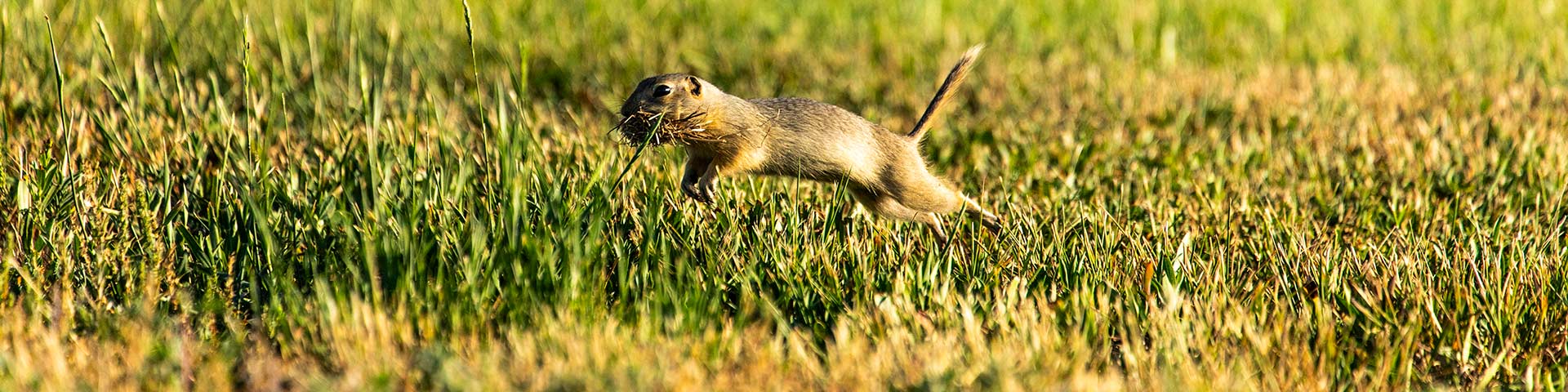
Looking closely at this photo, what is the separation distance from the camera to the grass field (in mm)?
2463

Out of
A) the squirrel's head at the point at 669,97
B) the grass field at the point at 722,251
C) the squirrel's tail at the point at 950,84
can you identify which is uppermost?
the squirrel's head at the point at 669,97

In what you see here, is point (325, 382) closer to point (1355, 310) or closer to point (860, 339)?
point (860, 339)

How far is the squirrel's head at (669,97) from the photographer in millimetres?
3268

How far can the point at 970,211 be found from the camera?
3.71 meters

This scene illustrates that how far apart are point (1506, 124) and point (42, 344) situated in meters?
Result: 4.62

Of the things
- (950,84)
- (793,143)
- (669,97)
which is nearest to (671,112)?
(669,97)

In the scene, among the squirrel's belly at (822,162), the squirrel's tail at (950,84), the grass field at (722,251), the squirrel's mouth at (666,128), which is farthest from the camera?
the squirrel's tail at (950,84)

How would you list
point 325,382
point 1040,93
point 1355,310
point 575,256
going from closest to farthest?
point 325,382, point 575,256, point 1355,310, point 1040,93

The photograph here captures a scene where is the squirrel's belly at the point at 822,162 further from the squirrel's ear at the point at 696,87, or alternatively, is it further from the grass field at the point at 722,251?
the squirrel's ear at the point at 696,87

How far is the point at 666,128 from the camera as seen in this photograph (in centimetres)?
324

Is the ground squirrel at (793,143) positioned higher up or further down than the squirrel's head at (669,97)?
Result: further down

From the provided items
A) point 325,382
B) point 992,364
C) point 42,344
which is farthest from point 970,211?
point 42,344

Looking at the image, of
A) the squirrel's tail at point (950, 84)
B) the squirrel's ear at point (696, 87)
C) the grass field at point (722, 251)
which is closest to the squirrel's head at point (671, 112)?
the squirrel's ear at point (696, 87)

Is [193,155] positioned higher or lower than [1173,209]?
higher
